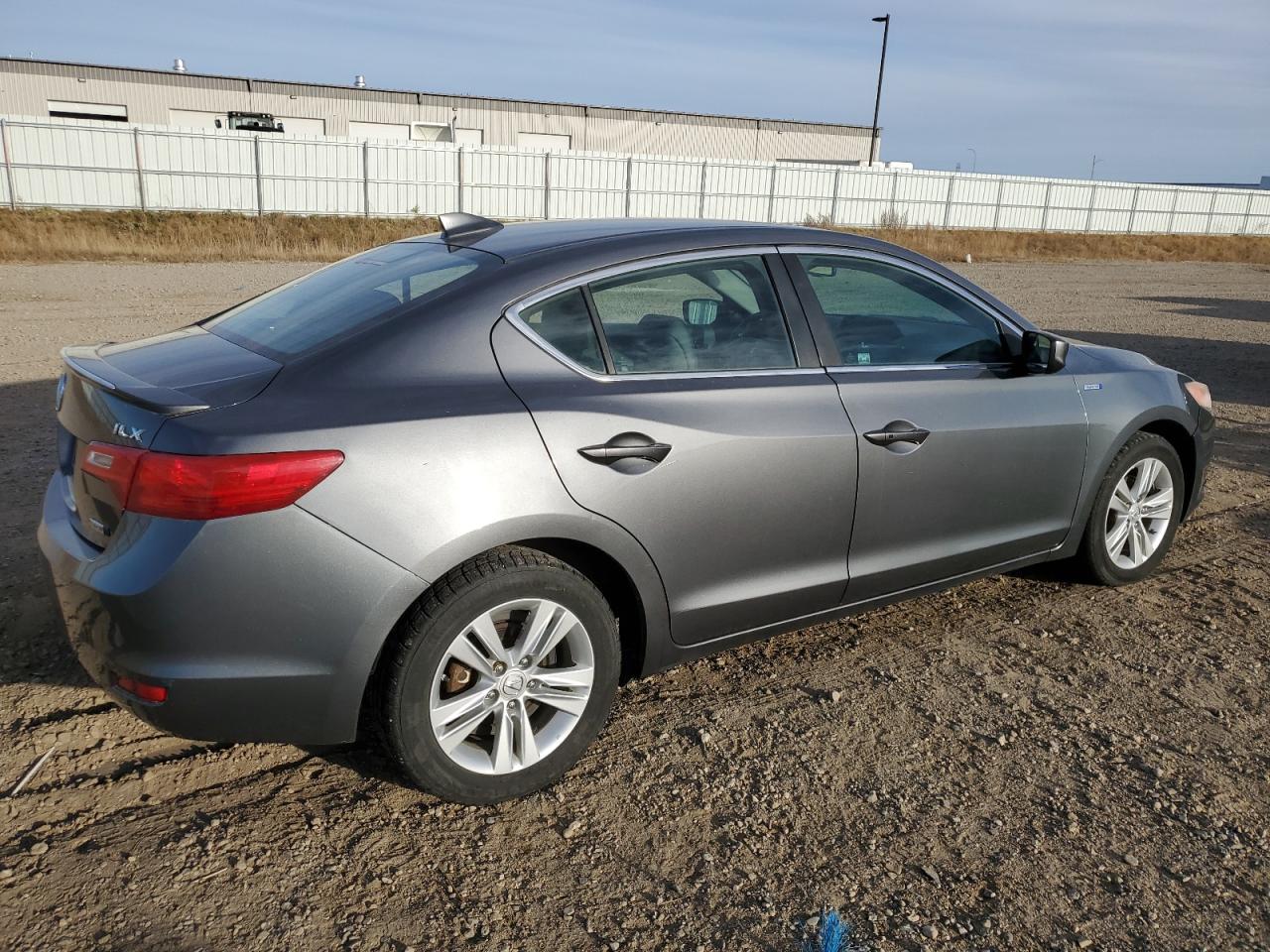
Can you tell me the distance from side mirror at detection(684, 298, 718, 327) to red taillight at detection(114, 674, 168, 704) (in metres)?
1.97

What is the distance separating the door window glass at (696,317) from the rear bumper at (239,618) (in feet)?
3.58

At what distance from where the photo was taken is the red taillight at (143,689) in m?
2.62

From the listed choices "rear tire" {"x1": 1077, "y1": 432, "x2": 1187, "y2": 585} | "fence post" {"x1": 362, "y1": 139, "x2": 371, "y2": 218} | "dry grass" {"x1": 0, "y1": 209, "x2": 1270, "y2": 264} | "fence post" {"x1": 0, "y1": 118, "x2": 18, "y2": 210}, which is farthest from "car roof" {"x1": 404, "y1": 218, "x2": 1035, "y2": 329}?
"fence post" {"x1": 362, "y1": 139, "x2": 371, "y2": 218}

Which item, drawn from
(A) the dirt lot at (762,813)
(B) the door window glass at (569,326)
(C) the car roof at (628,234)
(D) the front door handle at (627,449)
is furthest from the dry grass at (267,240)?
(D) the front door handle at (627,449)

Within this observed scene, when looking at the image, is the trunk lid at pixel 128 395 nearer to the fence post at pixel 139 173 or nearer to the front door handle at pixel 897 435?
the front door handle at pixel 897 435

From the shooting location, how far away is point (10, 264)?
18.2 m

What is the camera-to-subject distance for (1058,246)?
3319 cm

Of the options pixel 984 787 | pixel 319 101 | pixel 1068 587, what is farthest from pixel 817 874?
pixel 319 101

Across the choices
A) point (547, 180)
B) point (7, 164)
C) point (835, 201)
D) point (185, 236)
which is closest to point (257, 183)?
point (185, 236)

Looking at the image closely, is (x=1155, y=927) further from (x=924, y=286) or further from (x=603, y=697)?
(x=924, y=286)

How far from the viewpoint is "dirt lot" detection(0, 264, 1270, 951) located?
2.60 m

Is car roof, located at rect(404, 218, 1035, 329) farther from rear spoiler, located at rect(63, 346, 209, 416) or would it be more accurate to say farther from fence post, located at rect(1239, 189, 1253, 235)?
fence post, located at rect(1239, 189, 1253, 235)

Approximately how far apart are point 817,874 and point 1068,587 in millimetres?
2605

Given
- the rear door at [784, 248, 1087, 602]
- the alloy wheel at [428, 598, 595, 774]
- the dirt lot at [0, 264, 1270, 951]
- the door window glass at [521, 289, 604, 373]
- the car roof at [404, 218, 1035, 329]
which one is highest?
the car roof at [404, 218, 1035, 329]
